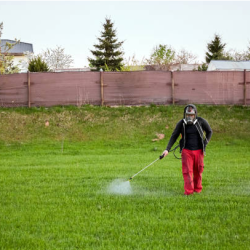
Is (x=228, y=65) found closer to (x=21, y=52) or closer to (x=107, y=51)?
(x=107, y=51)

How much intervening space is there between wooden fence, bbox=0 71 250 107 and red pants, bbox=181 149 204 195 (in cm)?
1803

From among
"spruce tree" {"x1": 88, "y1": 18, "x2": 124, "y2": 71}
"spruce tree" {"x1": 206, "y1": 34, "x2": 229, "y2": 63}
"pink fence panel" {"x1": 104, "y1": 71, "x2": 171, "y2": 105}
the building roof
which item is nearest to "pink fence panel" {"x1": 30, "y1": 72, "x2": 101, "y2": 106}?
"pink fence panel" {"x1": 104, "y1": 71, "x2": 171, "y2": 105}

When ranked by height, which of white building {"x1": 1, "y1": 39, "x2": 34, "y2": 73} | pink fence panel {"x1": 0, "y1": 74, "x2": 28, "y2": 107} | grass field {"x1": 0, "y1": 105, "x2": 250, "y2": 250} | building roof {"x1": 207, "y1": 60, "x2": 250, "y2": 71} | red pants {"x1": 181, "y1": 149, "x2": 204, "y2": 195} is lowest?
grass field {"x1": 0, "y1": 105, "x2": 250, "y2": 250}

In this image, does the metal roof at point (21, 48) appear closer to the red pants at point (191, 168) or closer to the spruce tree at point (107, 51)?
the spruce tree at point (107, 51)

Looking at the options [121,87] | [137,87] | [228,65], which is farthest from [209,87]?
[228,65]

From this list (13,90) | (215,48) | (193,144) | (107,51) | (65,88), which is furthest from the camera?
(215,48)

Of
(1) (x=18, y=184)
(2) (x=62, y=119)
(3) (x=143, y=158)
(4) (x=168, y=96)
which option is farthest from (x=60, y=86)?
(1) (x=18, y=184)

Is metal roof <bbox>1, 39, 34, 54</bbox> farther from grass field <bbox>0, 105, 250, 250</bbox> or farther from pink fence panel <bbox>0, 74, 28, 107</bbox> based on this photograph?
grass field <bbox>0, 105, 250, 250</bbox>

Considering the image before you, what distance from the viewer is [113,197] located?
9141 mm

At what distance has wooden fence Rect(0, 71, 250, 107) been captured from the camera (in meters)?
27.3

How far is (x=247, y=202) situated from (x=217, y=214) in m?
1.31

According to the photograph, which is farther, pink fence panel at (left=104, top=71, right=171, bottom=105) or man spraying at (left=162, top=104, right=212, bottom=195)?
pink fence panel at (left=104, top=71, right=171, bottom=105)

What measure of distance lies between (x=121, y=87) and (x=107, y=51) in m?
35.5

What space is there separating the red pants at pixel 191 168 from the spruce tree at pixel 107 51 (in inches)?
2059
